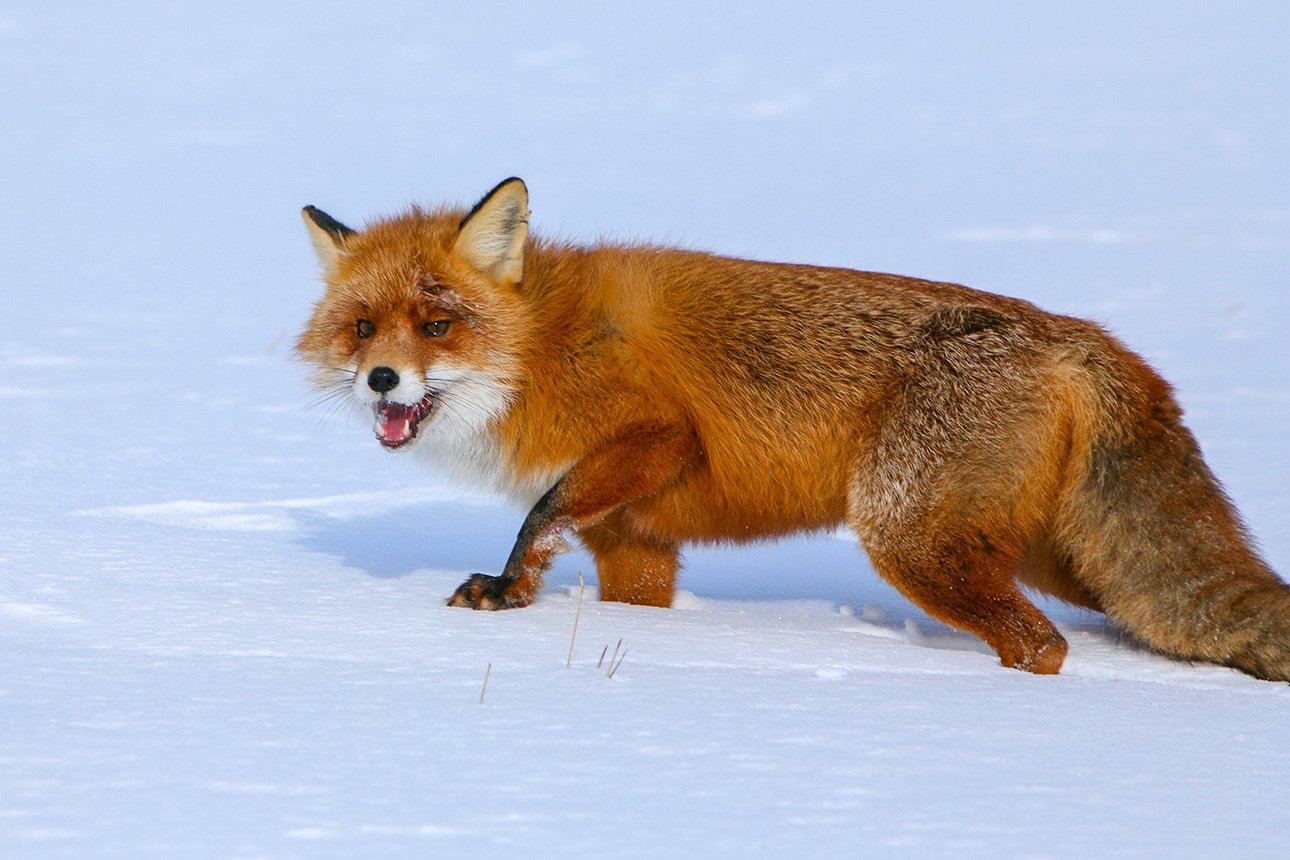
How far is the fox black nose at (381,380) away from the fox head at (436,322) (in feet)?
0.03

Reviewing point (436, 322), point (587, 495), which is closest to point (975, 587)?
point (587, 495)

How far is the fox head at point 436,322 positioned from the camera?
14.3ft

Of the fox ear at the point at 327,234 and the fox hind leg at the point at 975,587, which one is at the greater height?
the fox ear at the point at 327,234

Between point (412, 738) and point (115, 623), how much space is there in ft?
4.26

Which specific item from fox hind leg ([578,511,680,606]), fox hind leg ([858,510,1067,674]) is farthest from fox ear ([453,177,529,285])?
fox hind leg ([858,510,1067,674])

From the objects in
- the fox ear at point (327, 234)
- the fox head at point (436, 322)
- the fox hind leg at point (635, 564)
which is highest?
the fox ear at point (327, 234)

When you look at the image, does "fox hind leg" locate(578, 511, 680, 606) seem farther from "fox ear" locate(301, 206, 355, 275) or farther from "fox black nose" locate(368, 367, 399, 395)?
"fox ear" locate(301, 206, 355, 275)

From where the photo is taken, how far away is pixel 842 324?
4.48 meters

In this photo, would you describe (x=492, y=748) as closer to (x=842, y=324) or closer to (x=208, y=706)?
(x=208, y=706)

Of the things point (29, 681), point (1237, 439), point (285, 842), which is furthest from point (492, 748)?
point (1237, 439)

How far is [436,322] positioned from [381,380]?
1.08ft

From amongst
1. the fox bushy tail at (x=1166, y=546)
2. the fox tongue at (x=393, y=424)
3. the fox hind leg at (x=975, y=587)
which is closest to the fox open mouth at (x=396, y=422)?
the fox tongue at (x=393, y=424)

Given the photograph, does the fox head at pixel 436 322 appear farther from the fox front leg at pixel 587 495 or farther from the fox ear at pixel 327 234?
the fox front leg at pixel 587 495

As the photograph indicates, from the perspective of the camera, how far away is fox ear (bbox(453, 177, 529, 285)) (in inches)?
175
